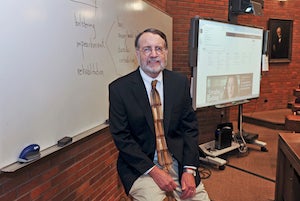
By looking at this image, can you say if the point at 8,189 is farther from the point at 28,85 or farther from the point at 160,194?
the point at 160,194

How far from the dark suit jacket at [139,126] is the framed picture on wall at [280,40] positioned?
15.3 feet

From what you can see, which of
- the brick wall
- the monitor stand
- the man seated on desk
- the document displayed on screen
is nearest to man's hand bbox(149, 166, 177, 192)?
the man seated on desk

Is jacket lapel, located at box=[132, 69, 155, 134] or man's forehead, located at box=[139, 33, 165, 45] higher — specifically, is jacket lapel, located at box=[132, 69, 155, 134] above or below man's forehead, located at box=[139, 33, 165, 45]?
below

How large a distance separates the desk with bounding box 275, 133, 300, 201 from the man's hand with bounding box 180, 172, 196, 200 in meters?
0.68

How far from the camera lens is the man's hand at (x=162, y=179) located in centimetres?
152

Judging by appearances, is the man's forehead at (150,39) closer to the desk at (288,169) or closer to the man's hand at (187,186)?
the man's hand at (187,186)

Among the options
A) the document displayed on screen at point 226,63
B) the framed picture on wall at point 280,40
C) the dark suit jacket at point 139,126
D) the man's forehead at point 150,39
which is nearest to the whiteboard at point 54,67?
the dark suit jacket at point 139,126

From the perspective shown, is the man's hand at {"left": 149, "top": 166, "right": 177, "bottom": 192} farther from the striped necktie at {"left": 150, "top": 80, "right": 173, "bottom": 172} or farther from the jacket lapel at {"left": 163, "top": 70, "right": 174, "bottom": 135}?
the jacket lapel at {"left": 163, "top": 70, "right": 174, "bottom": 135}

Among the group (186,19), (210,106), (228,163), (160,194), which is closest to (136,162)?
(160,194)

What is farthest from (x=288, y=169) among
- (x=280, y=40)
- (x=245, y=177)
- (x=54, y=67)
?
(x=280, y=40)

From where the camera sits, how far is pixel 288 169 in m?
2.15

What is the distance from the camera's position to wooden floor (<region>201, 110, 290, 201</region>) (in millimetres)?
2695

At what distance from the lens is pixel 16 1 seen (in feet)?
3.93

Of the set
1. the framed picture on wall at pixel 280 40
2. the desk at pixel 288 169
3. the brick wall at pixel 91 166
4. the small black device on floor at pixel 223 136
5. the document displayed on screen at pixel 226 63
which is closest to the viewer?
the brick wall at pixel 91 166
